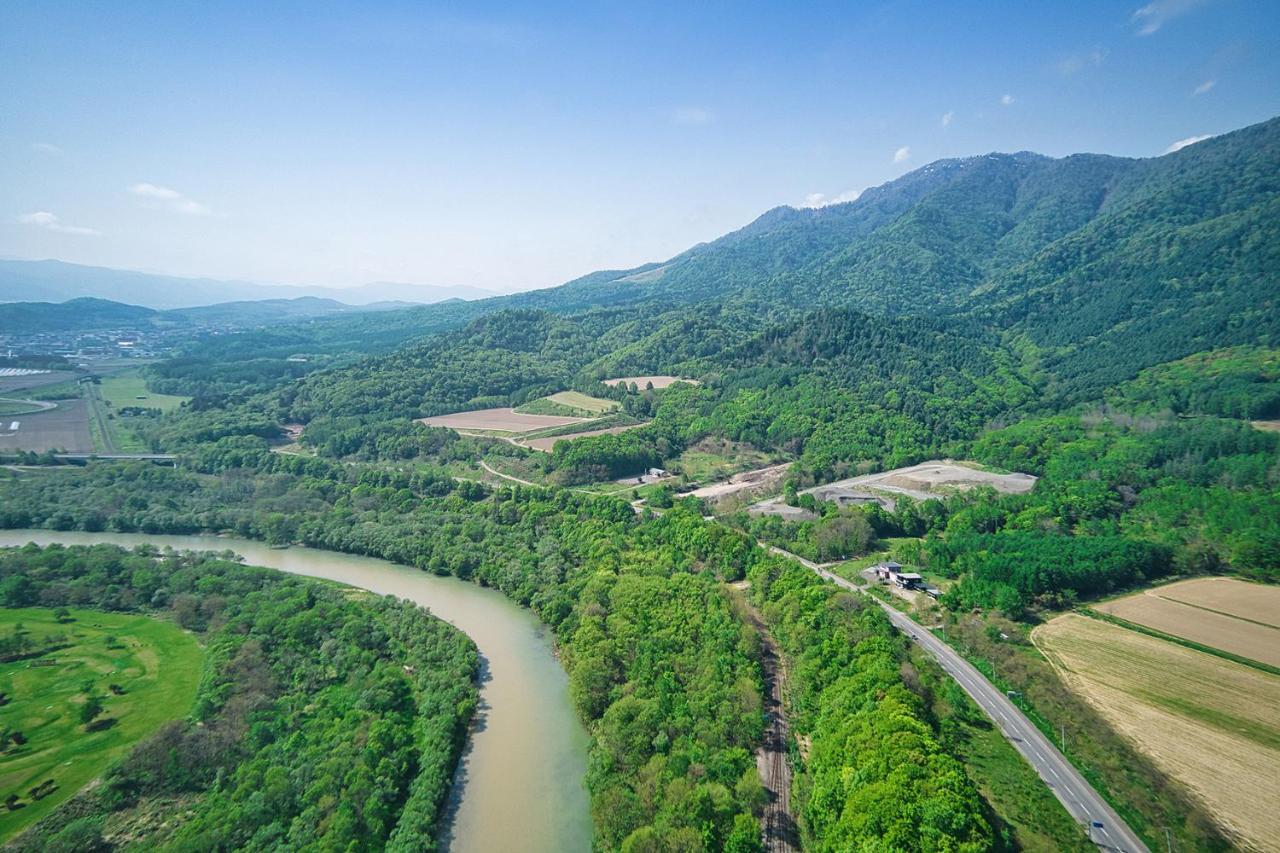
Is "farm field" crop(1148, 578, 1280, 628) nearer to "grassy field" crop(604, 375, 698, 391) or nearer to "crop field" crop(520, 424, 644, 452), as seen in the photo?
"crop field" crop(520, 424, 644, 452)

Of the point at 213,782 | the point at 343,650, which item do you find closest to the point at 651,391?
the point at 343,650

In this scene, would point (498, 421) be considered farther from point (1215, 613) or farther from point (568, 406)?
point (1215, 613)

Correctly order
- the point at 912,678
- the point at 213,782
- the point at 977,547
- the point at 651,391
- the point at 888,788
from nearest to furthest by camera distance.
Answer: the point at 888,788
the point at 213,782
the point at 912,678
the point at 977,547
the point at 651,391

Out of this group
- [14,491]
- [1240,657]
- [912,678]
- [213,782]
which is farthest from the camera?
[14,491]

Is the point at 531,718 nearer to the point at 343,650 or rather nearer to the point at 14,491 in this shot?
the point at 343,650

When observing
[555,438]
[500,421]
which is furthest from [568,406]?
[555,438]

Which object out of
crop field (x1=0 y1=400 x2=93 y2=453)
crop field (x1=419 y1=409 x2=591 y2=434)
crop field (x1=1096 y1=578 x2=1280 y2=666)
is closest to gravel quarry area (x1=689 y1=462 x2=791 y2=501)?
crop field (x1=419 y1=409 x2=591 y2=434)
